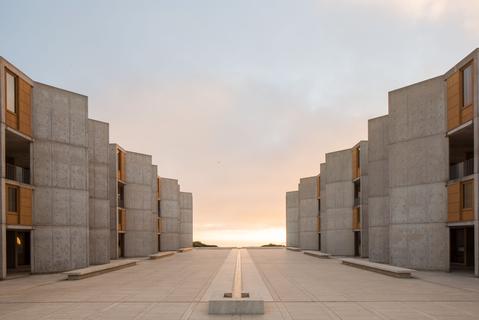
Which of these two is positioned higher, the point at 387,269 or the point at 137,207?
the point at 137,207

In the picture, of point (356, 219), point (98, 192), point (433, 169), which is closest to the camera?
point (433, 169)

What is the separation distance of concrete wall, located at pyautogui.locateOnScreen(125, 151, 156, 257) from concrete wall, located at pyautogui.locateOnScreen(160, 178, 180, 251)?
14.0 metres

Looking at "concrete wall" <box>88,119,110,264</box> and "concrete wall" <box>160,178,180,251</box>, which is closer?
"concrete wall" <box>88,119,110,264</box>

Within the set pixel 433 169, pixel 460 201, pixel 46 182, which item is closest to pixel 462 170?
pixel 433 169

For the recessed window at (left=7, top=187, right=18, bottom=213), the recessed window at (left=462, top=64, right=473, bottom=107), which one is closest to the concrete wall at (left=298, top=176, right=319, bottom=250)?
the recessed window at (left=462, top=64, right=473, bottom=107)

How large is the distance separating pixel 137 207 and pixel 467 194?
3205 cm

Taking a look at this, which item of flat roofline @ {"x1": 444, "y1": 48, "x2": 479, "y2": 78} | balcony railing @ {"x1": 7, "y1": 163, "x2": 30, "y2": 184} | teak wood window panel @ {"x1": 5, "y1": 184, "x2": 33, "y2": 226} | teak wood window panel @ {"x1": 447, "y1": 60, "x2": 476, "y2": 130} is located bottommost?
teak wood window panel @ {"x1": 5, "y1": 184, "x2": 33, "y2": 226}

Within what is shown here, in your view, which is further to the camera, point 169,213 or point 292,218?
point 292,218

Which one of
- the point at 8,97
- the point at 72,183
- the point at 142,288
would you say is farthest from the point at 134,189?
the point at 142,288

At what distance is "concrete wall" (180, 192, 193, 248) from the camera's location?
75000 millimetres

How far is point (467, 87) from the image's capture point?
24.5m

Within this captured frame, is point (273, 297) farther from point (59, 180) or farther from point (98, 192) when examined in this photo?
point (98, 192)

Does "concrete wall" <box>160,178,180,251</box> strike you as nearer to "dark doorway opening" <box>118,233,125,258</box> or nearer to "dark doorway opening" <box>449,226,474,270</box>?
"dark doorway opening" <box>118,233,125,258</box>

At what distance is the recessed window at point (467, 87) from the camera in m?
24.1
